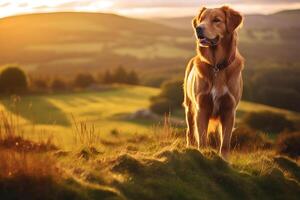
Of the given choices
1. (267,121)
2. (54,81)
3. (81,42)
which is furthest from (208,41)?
(81,42)

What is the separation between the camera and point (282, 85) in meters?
84.0

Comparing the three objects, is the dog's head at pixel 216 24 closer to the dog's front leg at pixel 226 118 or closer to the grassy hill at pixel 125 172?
the dog's front leg at pixel 226 118

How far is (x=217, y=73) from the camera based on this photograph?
10.1 metres

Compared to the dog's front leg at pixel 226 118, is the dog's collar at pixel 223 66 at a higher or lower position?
higher

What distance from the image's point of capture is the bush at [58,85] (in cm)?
8612

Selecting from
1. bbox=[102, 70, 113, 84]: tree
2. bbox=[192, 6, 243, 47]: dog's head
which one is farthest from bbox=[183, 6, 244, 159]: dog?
bbox=[102, 70, 113, 84]: tree

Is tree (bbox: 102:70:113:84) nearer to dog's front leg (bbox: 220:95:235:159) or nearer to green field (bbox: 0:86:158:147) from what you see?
green field (bbox: 0:86:158:147)

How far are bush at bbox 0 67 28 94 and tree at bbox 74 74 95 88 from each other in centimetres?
1341

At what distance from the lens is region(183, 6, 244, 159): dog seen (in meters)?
9.89

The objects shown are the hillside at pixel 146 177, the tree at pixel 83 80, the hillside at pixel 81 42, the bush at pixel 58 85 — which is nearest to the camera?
the hillside at pixel 146 177

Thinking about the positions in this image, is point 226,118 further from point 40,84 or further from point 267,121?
point 40,84

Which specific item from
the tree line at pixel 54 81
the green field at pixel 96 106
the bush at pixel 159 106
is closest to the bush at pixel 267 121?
the green field at pixel 96 106

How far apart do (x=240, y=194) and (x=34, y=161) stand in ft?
11.0

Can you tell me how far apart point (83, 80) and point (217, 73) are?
82879 mm
